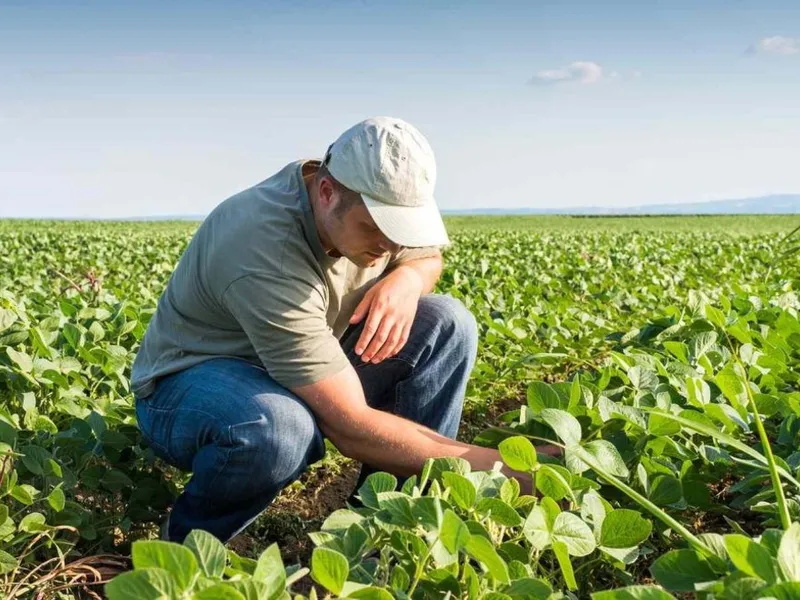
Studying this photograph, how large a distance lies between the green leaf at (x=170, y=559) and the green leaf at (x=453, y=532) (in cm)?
33

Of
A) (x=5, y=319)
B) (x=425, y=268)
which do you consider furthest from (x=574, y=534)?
(x=5, y=319)

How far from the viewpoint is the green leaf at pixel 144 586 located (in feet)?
3.01

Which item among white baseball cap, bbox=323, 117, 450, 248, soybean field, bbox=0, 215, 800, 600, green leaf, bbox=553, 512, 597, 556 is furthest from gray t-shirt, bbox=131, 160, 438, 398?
green leaf, bbox=553, 512, 597, 556

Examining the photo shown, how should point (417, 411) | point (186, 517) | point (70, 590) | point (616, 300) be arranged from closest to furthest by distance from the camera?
1. point (70, 590)
2. point (186, 517)
3. point (417, 411)
4. point (616, 300)

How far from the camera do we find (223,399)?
2.08 metres

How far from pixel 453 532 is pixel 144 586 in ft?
1.30

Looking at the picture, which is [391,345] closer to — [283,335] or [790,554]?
[283,335]

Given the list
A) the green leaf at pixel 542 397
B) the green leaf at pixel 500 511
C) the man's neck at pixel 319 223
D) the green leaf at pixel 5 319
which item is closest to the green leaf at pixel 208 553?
the green leaf at pixel 500 511

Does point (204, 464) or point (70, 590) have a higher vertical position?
point (204, 464)

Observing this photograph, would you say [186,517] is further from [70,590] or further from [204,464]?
[70,590]

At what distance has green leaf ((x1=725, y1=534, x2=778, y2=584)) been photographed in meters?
1.02

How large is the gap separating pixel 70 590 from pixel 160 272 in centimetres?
560

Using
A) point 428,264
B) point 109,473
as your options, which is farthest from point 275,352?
point 428,264

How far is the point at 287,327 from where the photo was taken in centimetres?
197
